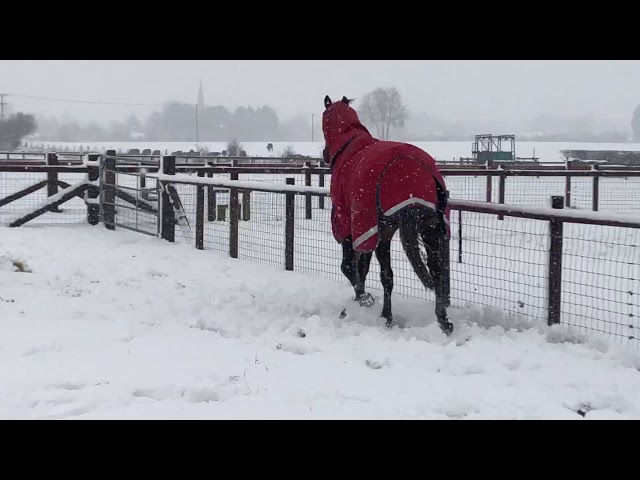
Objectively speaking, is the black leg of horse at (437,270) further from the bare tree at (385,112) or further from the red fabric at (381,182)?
the bare tree at (385,112)

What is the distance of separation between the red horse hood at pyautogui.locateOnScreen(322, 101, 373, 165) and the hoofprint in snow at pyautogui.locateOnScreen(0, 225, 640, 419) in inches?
56.6

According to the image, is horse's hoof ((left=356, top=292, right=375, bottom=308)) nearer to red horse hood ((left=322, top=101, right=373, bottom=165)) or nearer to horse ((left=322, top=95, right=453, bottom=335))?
horse ((left=322, top=95, right=453, bottom=335))

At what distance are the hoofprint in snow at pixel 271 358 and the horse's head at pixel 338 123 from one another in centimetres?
145

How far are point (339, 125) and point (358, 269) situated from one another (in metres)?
1.32

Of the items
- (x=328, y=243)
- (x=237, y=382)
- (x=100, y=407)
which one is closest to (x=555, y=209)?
(x=237, y=382)

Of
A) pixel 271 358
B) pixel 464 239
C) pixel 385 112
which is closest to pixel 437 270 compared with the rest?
pixel 271 358

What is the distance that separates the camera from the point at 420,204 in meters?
5.39

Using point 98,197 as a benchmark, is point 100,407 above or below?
below

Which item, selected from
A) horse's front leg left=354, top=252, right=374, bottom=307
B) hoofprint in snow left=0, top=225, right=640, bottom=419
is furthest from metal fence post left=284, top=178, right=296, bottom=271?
horse's front leg left=354, top=252, right=374, bottom=307

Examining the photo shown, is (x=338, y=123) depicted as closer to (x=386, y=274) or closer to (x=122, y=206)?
(x=386, y=274)

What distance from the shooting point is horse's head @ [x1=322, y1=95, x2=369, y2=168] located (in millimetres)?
6473

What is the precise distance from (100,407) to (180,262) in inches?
204

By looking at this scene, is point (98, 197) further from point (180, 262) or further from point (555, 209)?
point (555, 209)

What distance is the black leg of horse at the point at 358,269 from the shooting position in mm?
6297
